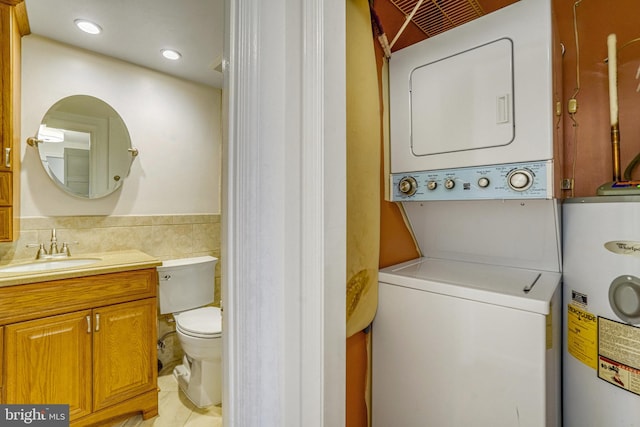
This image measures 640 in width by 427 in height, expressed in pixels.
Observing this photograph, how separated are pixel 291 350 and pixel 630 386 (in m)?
1.04

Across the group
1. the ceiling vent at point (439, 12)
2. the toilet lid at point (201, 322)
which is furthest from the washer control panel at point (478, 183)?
the toilet lid at point (201, 322)

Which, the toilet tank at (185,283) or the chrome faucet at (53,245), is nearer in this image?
the chrome faucet at (53,245)

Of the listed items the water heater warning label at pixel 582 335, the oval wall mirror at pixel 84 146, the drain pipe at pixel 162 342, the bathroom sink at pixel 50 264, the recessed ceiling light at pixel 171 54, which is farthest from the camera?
the drain pipe at pixel 162 342

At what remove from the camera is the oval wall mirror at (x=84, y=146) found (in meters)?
1.96

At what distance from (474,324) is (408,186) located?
2.02 feet

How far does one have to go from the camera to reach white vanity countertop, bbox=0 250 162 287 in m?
1.41

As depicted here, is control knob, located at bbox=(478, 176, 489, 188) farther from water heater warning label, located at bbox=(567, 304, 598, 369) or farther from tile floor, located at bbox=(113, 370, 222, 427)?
tile floor, located at bbox=(113, 370, 222, 427)

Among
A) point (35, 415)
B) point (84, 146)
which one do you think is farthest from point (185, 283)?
point (84, 146)

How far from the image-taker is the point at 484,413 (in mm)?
966

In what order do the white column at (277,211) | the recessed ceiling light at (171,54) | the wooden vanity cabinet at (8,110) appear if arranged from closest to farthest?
the white column at (277,211) < the wooden vanity cabinet at (8,110) < the recessed ceiling light at (171,54)

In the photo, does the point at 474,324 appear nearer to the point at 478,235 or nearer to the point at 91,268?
the point at 478,235

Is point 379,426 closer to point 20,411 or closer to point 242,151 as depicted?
point 242,151

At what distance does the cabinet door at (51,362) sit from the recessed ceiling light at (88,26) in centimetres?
173

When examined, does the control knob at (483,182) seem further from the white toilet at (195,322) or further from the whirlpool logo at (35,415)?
the whirlpool logo at (35,415)
